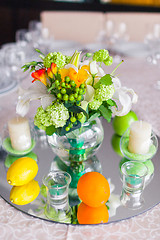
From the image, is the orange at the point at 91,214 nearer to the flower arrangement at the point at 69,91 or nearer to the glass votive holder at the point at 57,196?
the glass votive holder at the point at 57,196

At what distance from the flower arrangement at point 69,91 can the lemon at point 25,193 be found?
0.74 feet

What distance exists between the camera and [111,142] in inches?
50.3

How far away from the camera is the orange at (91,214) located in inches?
A: 34.5

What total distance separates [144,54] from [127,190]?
1.60 meters

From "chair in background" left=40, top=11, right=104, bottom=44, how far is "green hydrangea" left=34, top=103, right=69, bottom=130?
2280 mm

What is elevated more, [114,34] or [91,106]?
[91,106]

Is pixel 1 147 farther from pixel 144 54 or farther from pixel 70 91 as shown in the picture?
pixel 144 54

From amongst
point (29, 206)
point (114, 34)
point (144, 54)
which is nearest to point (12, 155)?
point (29, 206)

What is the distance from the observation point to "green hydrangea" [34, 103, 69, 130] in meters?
0.84

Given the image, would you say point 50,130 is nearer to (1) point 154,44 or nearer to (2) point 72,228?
(2) point 72,228

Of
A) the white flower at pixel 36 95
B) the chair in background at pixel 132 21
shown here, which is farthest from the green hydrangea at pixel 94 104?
the chair in background at pixel 132 21

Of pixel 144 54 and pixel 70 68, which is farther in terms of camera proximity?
pixel 144 54

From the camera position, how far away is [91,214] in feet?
2.94

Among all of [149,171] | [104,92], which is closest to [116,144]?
[149,171]
